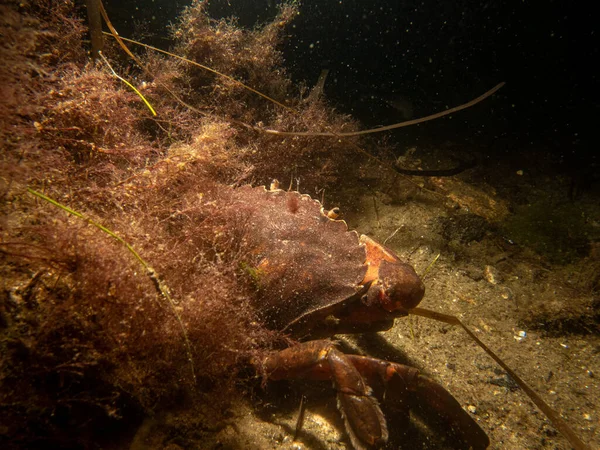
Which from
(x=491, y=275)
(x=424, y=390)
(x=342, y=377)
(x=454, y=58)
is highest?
(x=454, y=58)

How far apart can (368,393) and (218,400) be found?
122 centimetres

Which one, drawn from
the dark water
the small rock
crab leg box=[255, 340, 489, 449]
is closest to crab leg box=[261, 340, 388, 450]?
crab leg box=[255, 340, 489, 449]

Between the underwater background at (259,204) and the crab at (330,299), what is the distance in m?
0.11

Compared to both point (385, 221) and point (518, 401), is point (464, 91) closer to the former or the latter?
point (385, 221)

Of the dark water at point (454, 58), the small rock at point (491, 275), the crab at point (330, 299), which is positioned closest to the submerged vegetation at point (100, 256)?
the crab at point (330, 299)

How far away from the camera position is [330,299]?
9.14ft

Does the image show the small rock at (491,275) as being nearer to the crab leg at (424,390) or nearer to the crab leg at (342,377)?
the crab leg at (424,390)

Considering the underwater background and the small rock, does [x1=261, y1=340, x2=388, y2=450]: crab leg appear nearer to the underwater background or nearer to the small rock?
the underwater background

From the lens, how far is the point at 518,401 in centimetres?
301

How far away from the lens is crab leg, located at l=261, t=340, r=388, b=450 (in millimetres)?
2334

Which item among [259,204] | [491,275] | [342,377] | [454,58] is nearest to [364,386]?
[342,377]

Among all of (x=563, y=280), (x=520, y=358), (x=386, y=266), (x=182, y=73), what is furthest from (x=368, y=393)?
(x=182, y=73)

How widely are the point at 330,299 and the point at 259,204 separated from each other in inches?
47.1

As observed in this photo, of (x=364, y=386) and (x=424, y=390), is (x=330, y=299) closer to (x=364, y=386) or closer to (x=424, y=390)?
(x=364, y=386)
